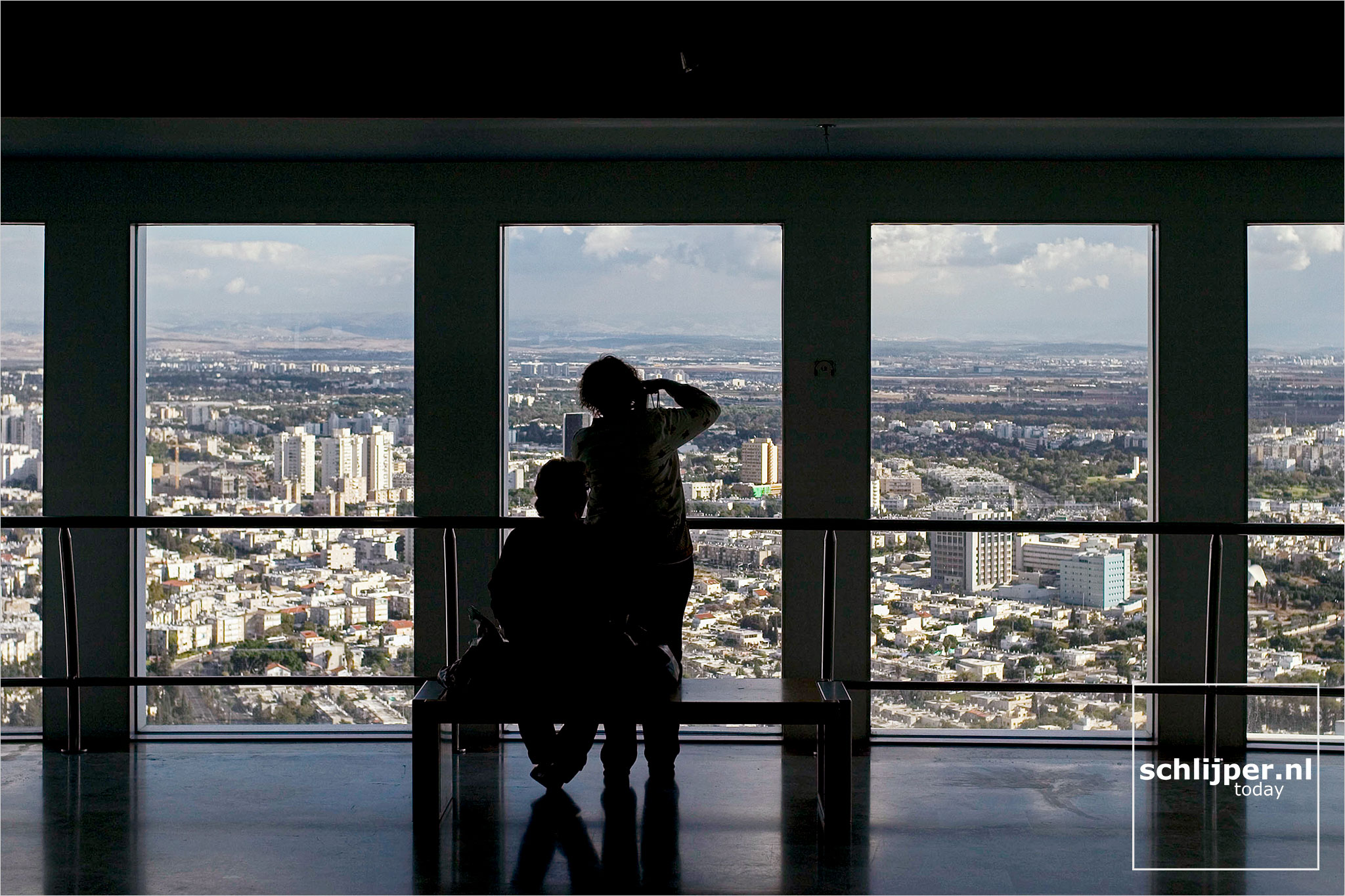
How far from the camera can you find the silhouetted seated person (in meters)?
3.53

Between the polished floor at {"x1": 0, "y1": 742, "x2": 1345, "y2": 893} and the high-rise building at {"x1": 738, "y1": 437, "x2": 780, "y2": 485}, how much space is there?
4.29 feet

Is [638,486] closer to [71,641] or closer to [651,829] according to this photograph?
[651,829]

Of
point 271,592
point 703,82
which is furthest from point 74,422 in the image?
point 703,82

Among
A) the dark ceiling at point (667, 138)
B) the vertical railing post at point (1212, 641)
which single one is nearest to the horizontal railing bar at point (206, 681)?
the dark ceiling at point (667, 138)

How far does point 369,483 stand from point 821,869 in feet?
9.78

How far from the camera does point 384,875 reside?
334 centimetres

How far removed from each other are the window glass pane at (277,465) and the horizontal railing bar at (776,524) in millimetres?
561

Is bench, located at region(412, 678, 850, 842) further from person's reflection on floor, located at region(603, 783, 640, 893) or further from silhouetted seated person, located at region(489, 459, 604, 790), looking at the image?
person's reflection on floor, located at region(603, 783, 640, 893)

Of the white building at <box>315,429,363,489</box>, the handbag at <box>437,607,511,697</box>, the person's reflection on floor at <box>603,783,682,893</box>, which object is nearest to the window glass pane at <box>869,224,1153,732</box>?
the person's reflection on floor at <box>603,783,682,893</box>

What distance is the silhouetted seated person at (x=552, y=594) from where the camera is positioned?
11.6 ft

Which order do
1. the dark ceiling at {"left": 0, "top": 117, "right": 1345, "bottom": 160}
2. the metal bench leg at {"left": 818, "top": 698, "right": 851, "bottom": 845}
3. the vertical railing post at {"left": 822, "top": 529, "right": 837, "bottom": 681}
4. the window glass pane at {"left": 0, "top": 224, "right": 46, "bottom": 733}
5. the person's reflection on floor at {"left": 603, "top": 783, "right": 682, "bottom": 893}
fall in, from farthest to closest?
the window glass pane at {"left": 0, "top": 224, "right": 46, "bottom": 733}
the vertical railing post at {"left": 822, "top": 529, "right": 837, "bottom": 681}
the dark ceiling at {"left": 0, "top": 117, "right": 1345, "bottom": 160}
the metal bench leg at {"left": 818, "top": 698, "right": 851, "bottom": 845}
the person's reflection on floor at {"left": 603, "top": 783, "right": 682, "bottom": 893}

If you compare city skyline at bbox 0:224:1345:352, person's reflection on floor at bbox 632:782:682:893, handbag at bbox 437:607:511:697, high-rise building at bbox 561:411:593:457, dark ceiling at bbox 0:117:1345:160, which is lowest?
person's reflection on floor at bbox 632:782:682:893

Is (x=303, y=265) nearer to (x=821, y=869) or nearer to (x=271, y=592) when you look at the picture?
(x=271, y=592)

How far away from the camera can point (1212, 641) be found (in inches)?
183
